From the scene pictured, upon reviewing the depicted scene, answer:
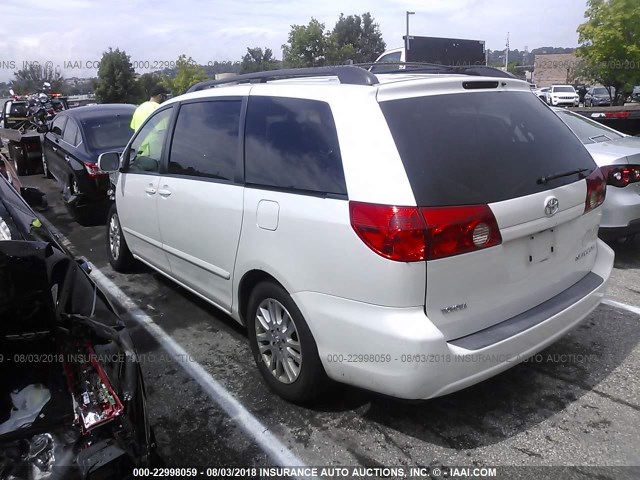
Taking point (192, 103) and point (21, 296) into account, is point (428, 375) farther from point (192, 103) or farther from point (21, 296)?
point (192, 103)

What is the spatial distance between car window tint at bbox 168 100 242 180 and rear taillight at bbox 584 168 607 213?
216 cm

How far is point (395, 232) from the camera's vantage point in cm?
237

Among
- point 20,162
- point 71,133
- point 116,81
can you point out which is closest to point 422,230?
point 71,133

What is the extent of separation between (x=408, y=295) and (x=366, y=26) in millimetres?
73192

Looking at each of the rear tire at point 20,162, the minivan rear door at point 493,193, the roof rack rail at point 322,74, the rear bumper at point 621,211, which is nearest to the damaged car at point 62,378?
the minivan rear door at point 493,193

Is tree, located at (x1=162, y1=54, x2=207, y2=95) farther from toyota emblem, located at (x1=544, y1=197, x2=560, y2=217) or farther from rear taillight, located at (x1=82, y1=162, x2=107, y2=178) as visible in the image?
toyota emblem, located at (x1=544, y1=197, x2=560, y2=217)

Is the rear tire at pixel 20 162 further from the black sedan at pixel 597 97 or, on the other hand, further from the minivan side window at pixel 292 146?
the black sedan at pixel 597 97

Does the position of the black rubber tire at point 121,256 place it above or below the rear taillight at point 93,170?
below

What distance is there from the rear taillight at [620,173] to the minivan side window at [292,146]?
3588 mm

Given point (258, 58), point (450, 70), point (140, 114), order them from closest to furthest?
1. point (450, 70)
2. point (140, 114)
3. point (258, 58)

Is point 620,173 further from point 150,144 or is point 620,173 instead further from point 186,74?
point 186,74

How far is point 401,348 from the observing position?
239 centimetres

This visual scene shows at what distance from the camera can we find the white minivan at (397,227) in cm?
241

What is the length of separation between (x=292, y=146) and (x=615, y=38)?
18.9 meters
